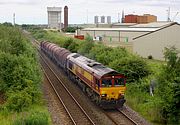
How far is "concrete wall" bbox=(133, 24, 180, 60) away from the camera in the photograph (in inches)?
2050

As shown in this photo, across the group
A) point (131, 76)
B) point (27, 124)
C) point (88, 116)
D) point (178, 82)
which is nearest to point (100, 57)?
point (131, 76)

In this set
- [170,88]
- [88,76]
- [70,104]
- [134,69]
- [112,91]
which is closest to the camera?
[170,88]

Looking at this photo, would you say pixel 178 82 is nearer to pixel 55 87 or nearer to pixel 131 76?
pixel 131 76

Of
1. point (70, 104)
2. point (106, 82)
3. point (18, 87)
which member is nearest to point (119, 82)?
point (106, 82)

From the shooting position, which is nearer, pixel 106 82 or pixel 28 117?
pixel 28 117

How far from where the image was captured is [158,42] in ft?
178

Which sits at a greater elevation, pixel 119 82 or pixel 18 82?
pixel 119 82

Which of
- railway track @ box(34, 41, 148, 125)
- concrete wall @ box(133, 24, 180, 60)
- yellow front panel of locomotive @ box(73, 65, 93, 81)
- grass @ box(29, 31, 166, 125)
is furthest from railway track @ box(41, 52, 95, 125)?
concrete wall @ box(133, 24, 180, 60)

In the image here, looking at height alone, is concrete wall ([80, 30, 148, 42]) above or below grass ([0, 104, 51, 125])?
above

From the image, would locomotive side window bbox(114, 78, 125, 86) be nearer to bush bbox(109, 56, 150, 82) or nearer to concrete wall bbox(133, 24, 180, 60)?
bush bbox(109, 56, 150, 82)

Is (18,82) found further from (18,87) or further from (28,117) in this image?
(28,117)

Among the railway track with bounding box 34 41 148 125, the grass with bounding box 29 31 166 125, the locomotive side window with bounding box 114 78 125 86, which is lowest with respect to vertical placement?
the railway track with bounding box 34 41 148 125

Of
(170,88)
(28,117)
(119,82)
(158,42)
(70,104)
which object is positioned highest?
(158,42)

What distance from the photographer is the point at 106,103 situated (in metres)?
23.8
